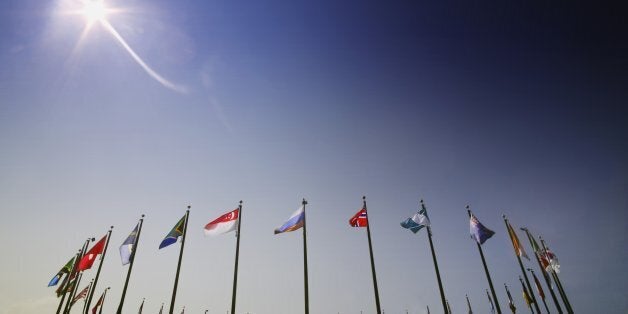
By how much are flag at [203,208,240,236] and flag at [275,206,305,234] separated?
2.85 metres

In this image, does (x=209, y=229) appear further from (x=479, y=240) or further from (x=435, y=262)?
(x=479, y=240)

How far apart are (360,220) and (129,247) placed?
1544 centimetres

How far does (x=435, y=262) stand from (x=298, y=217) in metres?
8.93

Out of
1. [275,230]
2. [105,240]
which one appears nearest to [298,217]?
[275,230]

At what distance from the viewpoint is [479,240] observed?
18.3 meters

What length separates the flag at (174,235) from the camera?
18.4 m

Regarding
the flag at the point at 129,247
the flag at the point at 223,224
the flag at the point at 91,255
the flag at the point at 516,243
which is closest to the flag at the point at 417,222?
the flag at the point at 516,243

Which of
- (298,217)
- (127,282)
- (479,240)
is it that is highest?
(298,217)

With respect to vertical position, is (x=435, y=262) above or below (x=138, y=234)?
below

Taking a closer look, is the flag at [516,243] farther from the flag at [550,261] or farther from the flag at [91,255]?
the flag at [91,255]

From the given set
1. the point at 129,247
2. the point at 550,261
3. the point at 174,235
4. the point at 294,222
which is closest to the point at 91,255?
the point at 129,247

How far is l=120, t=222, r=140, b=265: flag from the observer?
18734mm

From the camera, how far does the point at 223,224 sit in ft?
59.0

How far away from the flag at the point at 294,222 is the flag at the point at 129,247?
10.1 meters
